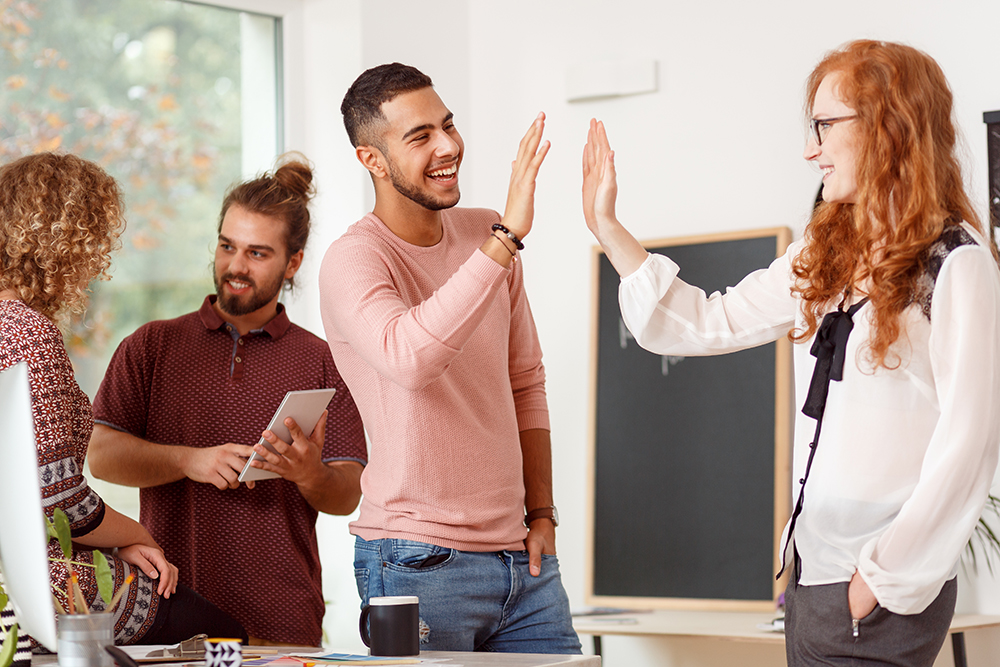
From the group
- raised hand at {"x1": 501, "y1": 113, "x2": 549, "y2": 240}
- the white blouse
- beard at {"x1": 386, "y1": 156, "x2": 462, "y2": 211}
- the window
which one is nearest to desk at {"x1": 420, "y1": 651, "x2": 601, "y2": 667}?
the white blouse

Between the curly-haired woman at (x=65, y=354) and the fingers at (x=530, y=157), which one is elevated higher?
the fingers at (x=530, y=157)

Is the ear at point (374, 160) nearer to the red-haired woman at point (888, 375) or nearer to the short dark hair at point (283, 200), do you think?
the short dark hair at point (283, 200)

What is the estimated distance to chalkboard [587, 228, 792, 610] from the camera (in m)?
3.47

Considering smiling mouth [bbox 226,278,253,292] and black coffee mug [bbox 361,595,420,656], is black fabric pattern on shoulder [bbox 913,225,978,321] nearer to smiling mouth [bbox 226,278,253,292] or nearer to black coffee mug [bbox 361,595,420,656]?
black coffee mug [bbox 361,595,420,656]

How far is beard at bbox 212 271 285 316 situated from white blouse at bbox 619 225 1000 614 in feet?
4.55

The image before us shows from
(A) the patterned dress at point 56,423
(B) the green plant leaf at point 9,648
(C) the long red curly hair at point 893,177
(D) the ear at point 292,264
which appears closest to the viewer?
(B) the green plant leaf at point 9,648

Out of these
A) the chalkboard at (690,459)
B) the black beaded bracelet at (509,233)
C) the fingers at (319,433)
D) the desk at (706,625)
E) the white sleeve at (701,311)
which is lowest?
the desk at (706,625)

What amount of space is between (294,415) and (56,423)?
57 cm

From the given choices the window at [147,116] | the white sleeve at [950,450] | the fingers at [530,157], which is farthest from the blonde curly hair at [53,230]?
the window at [147,116]

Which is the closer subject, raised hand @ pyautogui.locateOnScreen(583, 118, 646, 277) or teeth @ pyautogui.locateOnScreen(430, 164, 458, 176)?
raised hand @ pyautogui.locateOnScreen(583, 118, 646, 277)

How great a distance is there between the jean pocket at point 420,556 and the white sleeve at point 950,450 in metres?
0.69

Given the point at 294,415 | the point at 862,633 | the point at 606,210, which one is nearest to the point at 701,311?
the point at 606,210

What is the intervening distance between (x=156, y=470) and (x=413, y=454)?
2.51ft

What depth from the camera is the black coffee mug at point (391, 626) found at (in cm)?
161
